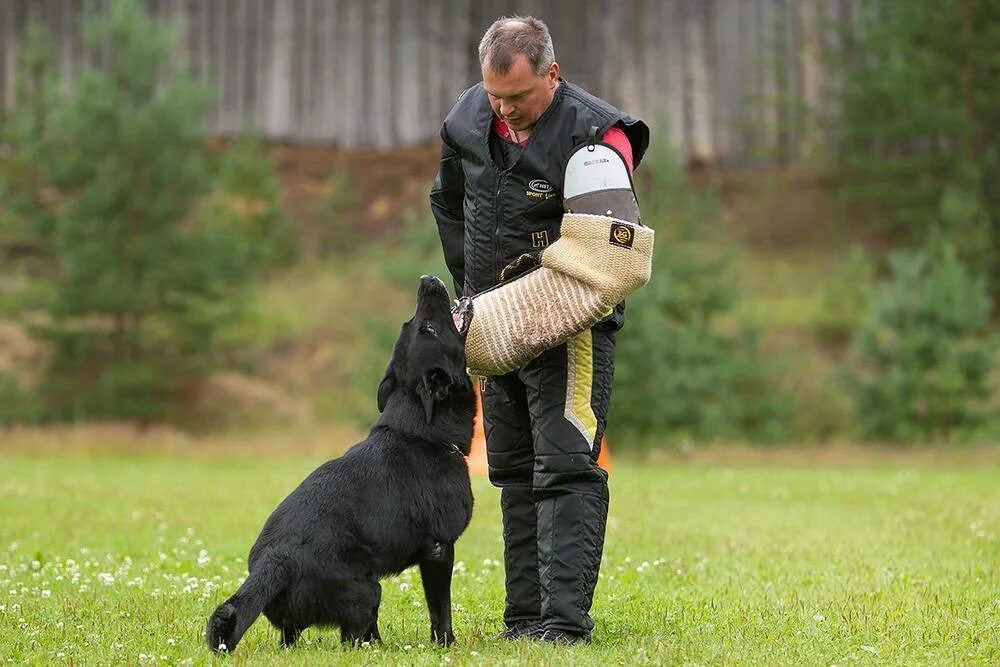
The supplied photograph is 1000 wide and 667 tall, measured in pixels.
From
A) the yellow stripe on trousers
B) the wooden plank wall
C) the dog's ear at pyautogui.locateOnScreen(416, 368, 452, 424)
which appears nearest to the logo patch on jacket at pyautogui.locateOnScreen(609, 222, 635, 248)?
the yellow stripe on trousers

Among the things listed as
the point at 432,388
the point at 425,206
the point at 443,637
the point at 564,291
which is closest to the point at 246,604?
the point at 443,637

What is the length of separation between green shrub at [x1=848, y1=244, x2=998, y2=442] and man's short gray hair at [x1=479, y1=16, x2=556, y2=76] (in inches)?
570

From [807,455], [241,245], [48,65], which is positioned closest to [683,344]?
[807,455]

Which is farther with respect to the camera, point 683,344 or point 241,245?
point 241,245

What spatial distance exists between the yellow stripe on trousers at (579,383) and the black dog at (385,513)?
15.9 inches

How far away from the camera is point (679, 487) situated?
1328cm

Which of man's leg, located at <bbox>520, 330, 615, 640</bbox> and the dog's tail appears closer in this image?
the dog's tail

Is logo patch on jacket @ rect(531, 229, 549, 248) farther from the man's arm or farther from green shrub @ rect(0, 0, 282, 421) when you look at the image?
green shrub @ rect(0, 0, 282, 421)

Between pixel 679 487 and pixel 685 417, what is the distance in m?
5.71

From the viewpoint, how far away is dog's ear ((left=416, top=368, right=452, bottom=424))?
4777mm

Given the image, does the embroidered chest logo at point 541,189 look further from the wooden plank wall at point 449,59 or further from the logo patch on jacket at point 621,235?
the wooden plank wall at point 449,59

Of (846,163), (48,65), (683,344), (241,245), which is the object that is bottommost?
(683,344)

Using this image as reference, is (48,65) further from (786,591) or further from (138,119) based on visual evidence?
(786,591)

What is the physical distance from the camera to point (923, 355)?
18.3 metres
